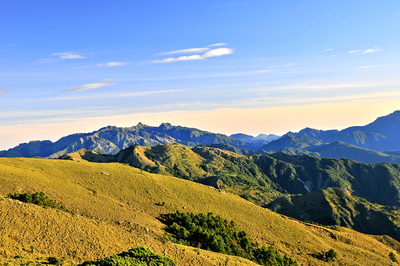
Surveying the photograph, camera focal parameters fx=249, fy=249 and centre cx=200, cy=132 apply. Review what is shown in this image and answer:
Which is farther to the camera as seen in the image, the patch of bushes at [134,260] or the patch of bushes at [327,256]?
the patch of bushes at [327,256]

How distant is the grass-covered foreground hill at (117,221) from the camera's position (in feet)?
137

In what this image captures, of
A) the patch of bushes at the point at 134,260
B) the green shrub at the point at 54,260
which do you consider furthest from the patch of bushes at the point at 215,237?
the green shrub at the point at 54,260

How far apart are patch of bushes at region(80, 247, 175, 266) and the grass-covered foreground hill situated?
5.68 metres

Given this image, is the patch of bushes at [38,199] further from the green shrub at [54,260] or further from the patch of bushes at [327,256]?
the patch of bushes at [327,256]

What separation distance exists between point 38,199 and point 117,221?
57.7ft

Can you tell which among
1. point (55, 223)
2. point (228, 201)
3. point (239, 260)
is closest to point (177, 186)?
point (228, 201)

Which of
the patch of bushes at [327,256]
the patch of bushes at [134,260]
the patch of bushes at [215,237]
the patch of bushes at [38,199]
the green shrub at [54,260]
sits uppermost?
the patch of bushes at [38,199]

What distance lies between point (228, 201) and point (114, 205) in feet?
150

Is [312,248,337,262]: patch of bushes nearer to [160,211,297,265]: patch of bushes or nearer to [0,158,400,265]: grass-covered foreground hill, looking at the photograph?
[0,158,400,265]: grass-covered foreground hill

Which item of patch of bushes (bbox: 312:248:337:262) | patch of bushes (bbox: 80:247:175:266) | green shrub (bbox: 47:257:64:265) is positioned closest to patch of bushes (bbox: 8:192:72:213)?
green shrub (bbox: 47:257:64:265)

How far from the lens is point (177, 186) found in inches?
3807

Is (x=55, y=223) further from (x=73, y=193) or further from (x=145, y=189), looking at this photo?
(x=145, y=189)

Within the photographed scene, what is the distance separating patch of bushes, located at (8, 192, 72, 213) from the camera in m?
53.3

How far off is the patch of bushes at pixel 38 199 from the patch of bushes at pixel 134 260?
24823 millimetres
